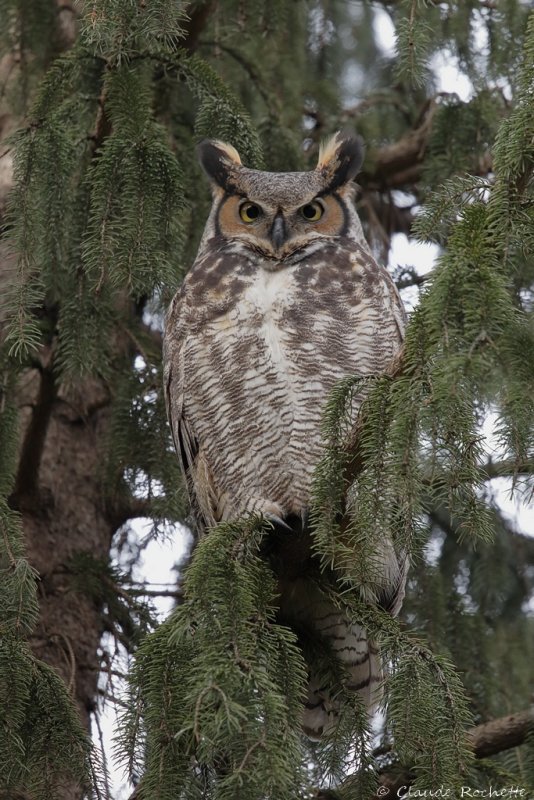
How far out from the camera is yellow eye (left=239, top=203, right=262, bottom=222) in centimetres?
264

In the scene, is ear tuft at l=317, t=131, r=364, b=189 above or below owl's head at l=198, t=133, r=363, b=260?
above

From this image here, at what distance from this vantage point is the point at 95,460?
10.3ft

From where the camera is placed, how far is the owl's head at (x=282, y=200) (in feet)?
8.43

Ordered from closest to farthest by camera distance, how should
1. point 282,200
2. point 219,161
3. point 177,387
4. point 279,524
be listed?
1. point 279,524
2. point 177,387
3. point 282,200
4. point 219,161

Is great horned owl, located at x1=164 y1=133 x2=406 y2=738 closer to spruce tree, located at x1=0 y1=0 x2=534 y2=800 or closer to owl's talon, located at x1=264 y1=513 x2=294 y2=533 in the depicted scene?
owl's talon, located at x1=264 y1=513 x2=294 y2=533

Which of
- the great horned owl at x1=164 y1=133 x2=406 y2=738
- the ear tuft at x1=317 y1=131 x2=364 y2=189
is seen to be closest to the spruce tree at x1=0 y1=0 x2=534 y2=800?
the great horned owl at x1=164 y1=133 x2=406 y2=738

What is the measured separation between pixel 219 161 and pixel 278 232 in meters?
0.32

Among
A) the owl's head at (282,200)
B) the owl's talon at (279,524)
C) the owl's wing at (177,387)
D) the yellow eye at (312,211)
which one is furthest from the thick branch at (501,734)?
the yellow eye at (312,211)

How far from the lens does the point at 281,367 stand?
2.26m

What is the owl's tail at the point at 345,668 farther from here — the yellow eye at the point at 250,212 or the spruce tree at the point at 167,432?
the yellow eye at the point at 250,212

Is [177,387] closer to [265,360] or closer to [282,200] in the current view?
[265,360]

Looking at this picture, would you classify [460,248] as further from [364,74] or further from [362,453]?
[364,74]

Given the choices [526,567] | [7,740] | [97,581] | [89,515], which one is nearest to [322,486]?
[7,740]

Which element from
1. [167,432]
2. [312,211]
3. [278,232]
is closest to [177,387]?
[167,432]
